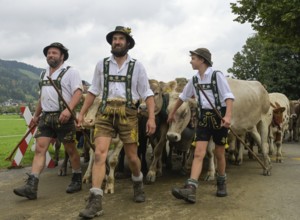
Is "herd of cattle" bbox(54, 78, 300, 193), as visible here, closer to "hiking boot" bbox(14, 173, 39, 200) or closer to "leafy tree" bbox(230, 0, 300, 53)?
"hiking boot" bbox(14, 173, 39, 200)

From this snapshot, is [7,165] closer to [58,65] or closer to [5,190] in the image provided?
[5,190]

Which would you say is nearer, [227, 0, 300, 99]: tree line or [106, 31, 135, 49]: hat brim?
[106, 31, 135, 49]: hat brim

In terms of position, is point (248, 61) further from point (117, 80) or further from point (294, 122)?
point (117, 80)

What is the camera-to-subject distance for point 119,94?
476cm

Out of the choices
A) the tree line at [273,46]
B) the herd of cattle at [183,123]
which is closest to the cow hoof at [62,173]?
the herd of cattle at [183,123]

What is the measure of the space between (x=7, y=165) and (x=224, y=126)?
5686 millimetres

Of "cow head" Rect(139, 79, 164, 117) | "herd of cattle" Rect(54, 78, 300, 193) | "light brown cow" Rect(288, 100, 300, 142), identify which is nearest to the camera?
"herd of cattle" Rect(54, 78, 300, 193)

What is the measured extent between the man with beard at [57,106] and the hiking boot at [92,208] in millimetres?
1403

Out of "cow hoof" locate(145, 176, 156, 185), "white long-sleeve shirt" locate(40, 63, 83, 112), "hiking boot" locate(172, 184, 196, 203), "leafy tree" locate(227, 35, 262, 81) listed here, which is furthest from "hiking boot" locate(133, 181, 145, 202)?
"leafy tree" locate(227, 35, 262, 81)

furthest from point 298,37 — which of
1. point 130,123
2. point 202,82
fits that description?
point 130,123

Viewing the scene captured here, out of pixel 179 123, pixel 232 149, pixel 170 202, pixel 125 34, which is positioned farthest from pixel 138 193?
pixel 232 149

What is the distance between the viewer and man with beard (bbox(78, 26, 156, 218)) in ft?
15.5

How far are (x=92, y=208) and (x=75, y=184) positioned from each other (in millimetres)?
1633

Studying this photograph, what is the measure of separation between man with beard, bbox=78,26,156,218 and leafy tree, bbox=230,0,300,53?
1129cm
